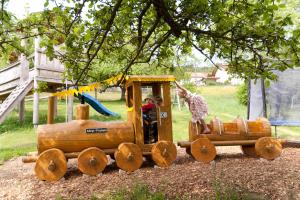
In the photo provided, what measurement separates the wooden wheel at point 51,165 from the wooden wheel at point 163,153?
1.93 meters

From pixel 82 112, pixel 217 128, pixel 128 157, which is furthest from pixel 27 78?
pixel 217 128

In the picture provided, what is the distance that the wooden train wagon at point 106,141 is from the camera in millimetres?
7629

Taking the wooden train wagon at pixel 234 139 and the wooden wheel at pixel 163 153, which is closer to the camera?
the wooden wheel at pixel 163 153

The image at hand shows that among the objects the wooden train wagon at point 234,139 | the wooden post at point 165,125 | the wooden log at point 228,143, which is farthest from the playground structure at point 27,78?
the wooden train wagon at point 234,139

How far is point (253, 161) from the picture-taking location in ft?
27.6

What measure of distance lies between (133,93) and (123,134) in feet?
3.04

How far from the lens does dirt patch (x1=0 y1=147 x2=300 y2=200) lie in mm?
6367

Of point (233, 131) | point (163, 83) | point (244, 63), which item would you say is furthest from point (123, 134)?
point (244, 63)

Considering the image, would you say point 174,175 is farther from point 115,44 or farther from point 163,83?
point 115,44

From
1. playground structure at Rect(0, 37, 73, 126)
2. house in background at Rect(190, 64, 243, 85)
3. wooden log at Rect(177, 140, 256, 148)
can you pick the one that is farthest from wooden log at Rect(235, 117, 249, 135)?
playground structure at Rect(0, 37, 73, 126)

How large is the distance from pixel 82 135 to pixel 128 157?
1.09 m

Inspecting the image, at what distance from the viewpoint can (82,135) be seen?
7949 mm

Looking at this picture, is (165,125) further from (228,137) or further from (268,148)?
(268,148)

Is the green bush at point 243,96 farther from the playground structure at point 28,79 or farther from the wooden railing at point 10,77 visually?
the wooden railing at point 10,77
